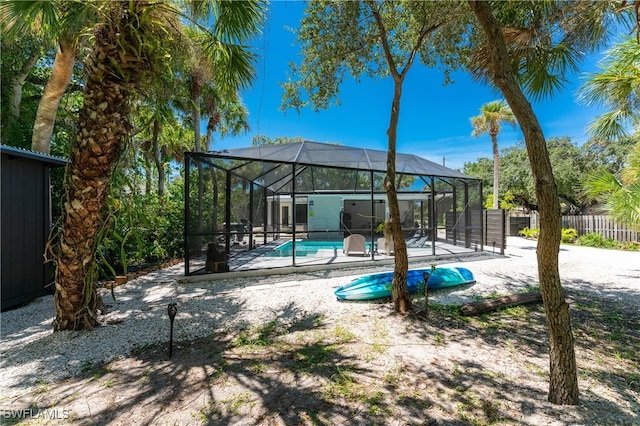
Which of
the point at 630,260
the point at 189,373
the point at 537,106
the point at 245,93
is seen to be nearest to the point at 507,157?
the point at 630,260

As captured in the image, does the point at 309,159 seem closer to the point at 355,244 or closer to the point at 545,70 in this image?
the point at 355,244

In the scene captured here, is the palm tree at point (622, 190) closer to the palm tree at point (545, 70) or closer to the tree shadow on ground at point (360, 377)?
the tree shadow on ground at point (360, 377)

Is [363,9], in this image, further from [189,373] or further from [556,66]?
[189,373]

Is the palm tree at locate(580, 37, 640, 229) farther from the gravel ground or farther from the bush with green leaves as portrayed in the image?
the bush with green leaves

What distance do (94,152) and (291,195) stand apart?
231 inches

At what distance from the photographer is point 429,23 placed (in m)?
4.52

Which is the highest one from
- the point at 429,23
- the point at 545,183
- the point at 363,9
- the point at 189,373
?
the point at 363,9

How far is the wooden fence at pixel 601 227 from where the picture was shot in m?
12.1

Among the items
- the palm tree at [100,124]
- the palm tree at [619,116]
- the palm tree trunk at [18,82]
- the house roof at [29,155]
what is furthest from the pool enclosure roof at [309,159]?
the palm tree trunk at [18,82]

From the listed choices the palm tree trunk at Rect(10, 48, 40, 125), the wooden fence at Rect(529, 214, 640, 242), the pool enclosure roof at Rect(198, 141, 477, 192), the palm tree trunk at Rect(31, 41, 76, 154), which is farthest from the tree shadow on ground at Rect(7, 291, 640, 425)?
the wooden fence at Rect(529, 214, 640, 242)

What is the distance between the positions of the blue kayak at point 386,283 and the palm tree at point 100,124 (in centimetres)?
357

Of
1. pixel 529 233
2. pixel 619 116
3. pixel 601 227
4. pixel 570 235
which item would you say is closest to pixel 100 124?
pixel 619 116

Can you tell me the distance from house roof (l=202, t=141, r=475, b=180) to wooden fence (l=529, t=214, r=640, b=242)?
826 cm

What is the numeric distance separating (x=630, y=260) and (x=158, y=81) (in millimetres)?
13116
